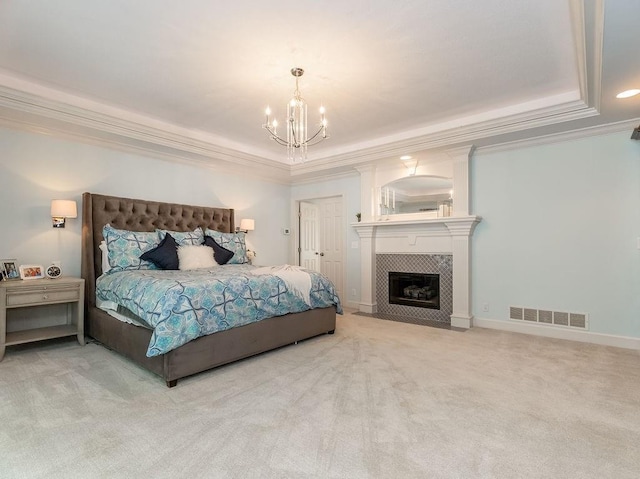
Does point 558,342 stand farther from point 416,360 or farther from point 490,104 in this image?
point 490,104

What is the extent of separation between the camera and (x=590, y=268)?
3820mm

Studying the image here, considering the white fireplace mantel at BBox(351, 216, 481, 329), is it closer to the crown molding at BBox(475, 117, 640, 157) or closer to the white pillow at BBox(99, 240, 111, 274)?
the crown molding at BBox(475, 117, 640, 157)

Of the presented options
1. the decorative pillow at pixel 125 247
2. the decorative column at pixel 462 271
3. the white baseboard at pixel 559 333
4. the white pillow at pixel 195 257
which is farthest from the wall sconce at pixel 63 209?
the white baseboard at pixel 559 333

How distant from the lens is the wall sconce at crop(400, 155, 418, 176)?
16.3 feet

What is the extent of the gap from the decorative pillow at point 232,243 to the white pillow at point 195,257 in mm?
347

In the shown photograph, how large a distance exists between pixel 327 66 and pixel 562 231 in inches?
125

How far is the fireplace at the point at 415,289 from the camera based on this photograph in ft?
16.3

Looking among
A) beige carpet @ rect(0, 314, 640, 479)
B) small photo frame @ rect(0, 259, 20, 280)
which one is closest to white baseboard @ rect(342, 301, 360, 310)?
beige carpet @ rect(0, 314, 640, 479)

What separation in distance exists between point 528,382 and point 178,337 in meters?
2.65

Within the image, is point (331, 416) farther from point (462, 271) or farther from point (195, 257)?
point (462, 271)

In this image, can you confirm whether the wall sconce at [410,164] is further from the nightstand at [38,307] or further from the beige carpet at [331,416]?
the nightstand at [38,307]

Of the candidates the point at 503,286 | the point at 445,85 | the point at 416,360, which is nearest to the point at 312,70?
the point at 445,85

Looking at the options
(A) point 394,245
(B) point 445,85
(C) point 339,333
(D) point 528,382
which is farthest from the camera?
(A) point 394,245

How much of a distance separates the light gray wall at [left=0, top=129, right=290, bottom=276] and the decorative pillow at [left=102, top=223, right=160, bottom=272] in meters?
0.52
